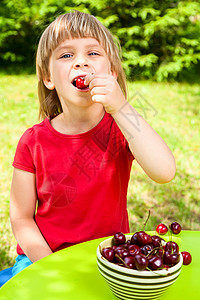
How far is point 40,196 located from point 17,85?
6389mm

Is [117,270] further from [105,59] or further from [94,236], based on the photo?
[105,59]

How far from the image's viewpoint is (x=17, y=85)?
7707 mm

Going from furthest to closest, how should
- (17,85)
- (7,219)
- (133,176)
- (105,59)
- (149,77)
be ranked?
(149,77)
(17,85)
(133,176)
(7,219)
(105,59)

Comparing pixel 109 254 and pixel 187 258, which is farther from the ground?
pixel 109 254

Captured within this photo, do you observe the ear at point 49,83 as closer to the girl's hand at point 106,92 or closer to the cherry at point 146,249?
the girl's hand at point 106,92

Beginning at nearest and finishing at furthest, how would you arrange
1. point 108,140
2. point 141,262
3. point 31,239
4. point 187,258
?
Answer: point 141,262 < point 187,258 < point 31,239 < point 108,140

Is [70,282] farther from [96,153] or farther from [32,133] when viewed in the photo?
[32,133]

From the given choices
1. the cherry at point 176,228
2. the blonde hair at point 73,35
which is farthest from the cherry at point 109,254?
the blonde hair at point 73,35

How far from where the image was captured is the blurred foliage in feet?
26.6

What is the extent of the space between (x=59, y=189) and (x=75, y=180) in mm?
81

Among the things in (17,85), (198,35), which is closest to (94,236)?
(17,85)

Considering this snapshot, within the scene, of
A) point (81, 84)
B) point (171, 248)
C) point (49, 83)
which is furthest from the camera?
point (49, 83)

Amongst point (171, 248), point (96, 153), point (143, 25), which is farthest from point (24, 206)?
point (143, 25)

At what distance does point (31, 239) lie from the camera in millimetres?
1601
